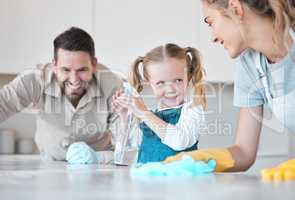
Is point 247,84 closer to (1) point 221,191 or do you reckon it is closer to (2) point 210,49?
(1) point 221,191

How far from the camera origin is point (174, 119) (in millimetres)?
1927

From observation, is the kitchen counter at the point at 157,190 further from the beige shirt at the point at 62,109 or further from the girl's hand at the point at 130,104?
the beige shirt at the point at 62,109

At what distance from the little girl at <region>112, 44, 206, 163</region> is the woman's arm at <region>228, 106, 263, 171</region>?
1.83 ft

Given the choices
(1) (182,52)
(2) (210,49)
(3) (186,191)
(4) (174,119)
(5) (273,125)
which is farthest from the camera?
(5) (273,125)

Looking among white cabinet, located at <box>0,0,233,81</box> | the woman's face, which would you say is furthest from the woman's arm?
white cabinet, located at <box>0,0,233,81</box>

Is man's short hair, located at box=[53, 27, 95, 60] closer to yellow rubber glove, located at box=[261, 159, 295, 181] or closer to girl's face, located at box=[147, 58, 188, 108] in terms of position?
girl's face, located at box=[147, 58, 188, 108]

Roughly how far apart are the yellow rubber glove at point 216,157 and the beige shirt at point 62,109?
3.18 feet

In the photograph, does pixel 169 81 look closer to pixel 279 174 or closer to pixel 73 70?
pixel 73 70

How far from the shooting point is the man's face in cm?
196

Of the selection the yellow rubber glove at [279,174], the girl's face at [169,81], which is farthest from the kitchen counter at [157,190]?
the girl's face at [169,81]

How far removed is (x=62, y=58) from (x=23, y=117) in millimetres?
1406

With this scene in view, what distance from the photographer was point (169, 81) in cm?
193

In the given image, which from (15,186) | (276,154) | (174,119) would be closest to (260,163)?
(276,154)

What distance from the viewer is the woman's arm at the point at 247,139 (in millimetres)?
1181
